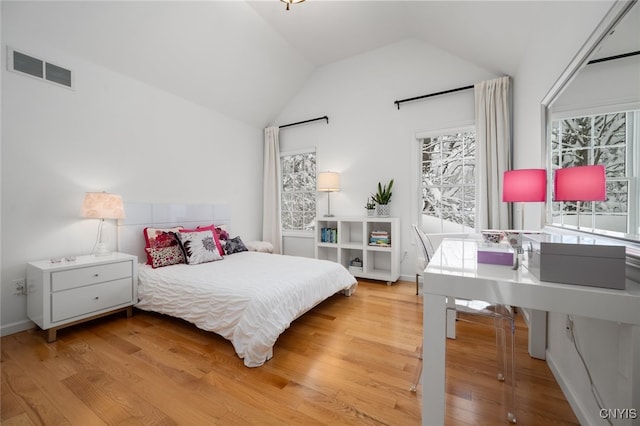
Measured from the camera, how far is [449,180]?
3.53 metres

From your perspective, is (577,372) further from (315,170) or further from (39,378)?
(315,170)

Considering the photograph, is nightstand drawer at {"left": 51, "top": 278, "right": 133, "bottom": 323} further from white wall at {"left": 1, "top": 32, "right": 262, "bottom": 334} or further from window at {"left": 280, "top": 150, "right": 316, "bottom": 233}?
window at {"left": 280, "top": 150, "right": 316, "bottom": 233}

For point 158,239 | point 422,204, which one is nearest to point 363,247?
point 422,204

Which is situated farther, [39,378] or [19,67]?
[19,67]

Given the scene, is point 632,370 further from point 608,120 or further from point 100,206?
point 100,206

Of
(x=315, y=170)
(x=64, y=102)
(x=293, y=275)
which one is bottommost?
(x=293, y=275)

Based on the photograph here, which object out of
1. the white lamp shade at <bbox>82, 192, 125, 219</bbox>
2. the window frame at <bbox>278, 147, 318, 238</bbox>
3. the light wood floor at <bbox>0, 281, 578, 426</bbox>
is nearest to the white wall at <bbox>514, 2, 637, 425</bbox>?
the light wood floor at <bbox>0, 281, 578, 426</bbox>

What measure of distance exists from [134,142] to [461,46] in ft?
13.0

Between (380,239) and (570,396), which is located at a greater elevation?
(380,239)

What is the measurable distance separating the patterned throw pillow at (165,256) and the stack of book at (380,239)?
239 cm

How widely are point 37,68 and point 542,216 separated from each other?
4421 mm

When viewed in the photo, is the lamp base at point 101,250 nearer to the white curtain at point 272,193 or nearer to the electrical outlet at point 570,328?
→ the white curtain at point 272,193

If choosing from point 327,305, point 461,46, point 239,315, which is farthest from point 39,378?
point 461,46

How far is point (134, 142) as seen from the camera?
10.0 feet
